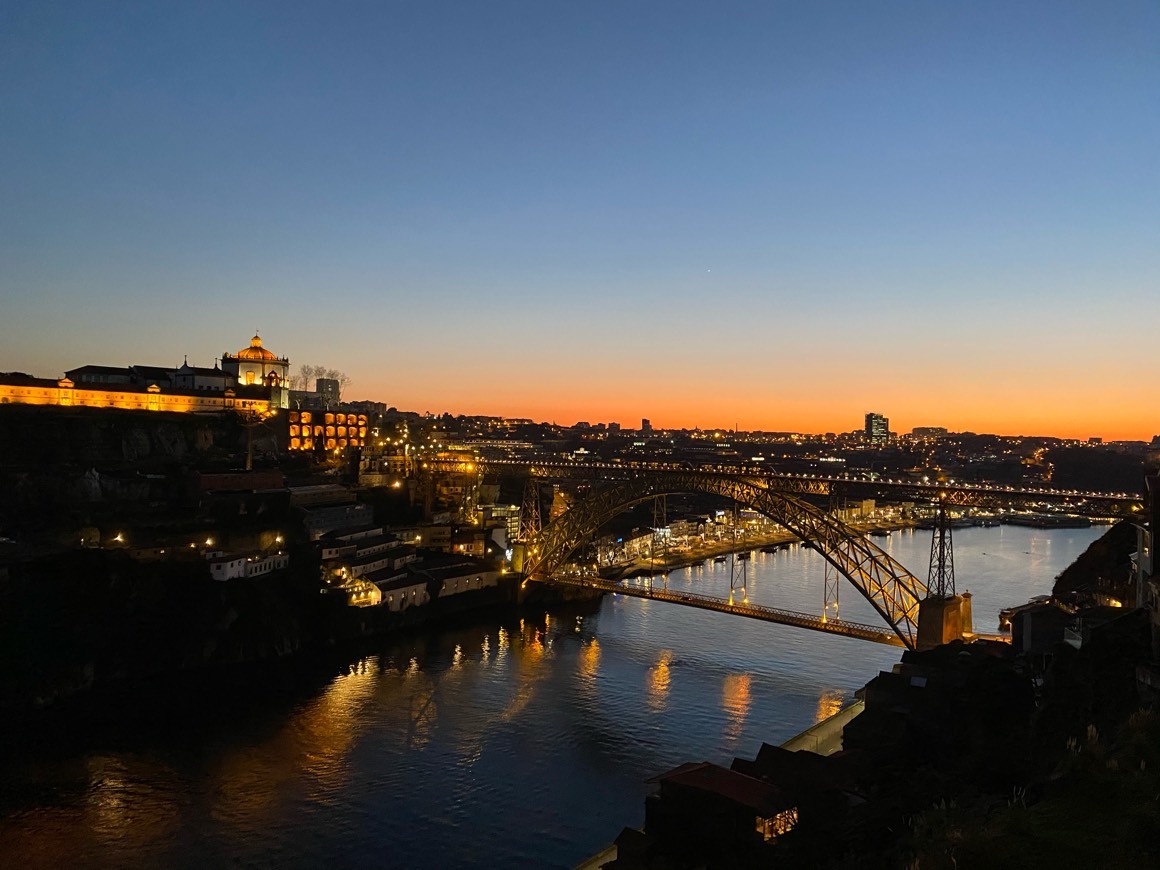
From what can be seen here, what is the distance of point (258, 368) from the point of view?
46625 millimetres

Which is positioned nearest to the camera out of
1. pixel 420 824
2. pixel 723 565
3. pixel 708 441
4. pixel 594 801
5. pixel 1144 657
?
pixel 1144 657

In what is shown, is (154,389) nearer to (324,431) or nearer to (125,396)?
(125,396)

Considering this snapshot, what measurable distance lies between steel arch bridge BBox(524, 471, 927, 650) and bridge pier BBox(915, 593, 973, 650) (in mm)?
378

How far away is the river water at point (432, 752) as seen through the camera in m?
12.0

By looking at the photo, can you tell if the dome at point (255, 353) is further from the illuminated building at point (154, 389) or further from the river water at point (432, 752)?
the river water at point (432, 752)

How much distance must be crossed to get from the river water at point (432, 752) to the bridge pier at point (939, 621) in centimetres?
227

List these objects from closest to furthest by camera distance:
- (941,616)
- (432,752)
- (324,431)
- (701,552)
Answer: (432,752) → (941,616) → (324,431) → (701,552)

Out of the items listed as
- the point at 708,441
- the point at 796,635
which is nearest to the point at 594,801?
the point at 796,635

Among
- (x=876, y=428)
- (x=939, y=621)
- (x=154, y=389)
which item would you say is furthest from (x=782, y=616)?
(x=876, y=428)

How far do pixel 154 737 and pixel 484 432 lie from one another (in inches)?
2822

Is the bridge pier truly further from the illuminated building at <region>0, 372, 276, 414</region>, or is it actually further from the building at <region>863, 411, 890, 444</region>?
the building at <region>863, 411, 890, 444</region>

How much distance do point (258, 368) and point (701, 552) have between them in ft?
89.9

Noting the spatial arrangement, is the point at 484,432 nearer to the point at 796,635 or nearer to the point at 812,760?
the point at 796,635

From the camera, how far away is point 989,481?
6141cm
